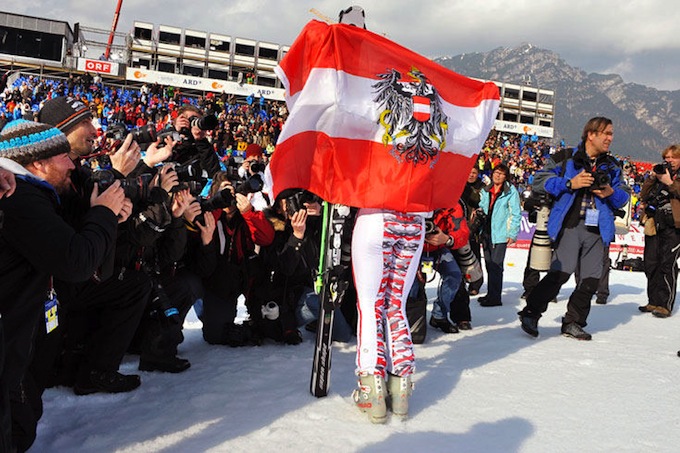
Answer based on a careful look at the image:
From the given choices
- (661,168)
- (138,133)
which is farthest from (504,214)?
(138,133)

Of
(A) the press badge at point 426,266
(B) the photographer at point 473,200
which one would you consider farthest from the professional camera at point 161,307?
(B) the photographer at point 473,200

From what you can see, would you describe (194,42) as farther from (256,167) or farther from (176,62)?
(256,167)

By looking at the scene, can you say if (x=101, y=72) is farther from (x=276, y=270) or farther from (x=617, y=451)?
(x=617, y=451)

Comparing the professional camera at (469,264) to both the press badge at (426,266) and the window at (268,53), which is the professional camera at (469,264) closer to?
the press badge at (426,266)

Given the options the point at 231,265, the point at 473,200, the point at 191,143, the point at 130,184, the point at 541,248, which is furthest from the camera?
the point at 473,200

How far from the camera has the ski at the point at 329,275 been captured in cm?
312

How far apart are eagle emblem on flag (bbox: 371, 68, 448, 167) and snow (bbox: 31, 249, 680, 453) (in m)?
1.48

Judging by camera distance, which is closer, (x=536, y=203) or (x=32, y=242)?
(x=32, y=242)

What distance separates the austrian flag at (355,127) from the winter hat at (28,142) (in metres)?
1.20

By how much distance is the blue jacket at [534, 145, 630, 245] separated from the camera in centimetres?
470

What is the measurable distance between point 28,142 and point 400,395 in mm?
2184

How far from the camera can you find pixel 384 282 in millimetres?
3096

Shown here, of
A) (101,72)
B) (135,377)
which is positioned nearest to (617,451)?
(135,377)

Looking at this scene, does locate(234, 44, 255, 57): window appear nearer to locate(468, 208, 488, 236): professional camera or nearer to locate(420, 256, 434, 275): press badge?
locate(468, 208, 488, 236): professional camera
